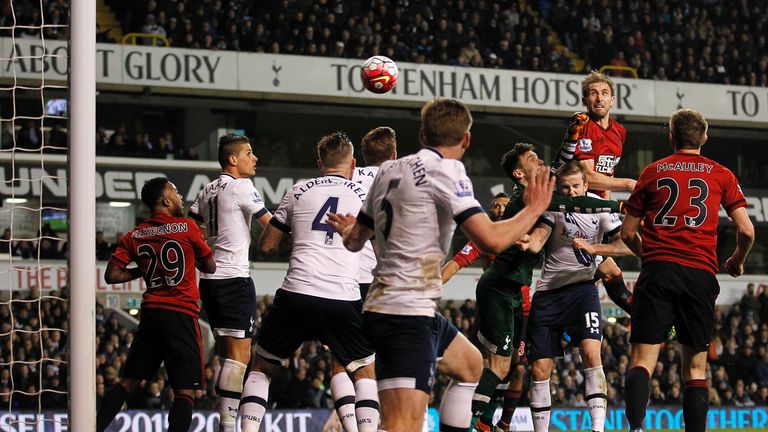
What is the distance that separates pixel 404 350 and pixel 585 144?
407cm

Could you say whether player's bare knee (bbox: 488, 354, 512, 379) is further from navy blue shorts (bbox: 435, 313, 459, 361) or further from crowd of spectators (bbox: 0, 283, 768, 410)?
crowd of spectators (bbox: 0, 283, 768, 410)

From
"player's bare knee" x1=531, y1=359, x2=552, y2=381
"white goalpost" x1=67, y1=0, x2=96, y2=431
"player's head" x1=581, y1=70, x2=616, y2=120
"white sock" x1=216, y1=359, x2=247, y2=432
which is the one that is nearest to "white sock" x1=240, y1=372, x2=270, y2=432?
"white sock" x1=216, y1=359, x2=247, y2=432

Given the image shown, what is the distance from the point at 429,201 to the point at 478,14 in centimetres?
2340

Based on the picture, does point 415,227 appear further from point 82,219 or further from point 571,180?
point 571,180

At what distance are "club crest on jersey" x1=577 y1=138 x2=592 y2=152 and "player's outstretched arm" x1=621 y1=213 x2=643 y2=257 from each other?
1574 mm

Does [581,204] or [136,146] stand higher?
[136,146]

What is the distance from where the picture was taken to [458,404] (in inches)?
234

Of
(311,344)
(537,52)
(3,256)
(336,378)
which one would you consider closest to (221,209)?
(336,378)

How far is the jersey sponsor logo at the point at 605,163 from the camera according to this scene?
8883 mm

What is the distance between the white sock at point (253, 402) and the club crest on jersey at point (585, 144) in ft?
11.1

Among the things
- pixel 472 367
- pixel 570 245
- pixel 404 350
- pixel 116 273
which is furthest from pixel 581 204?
pixel 116 273

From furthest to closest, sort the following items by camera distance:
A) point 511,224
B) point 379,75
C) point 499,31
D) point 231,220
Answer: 1. point 499,31
2. point 379,75
3. point 231,220
4. point 511,224

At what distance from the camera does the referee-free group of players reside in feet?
17.7

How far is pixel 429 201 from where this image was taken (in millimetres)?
5348
